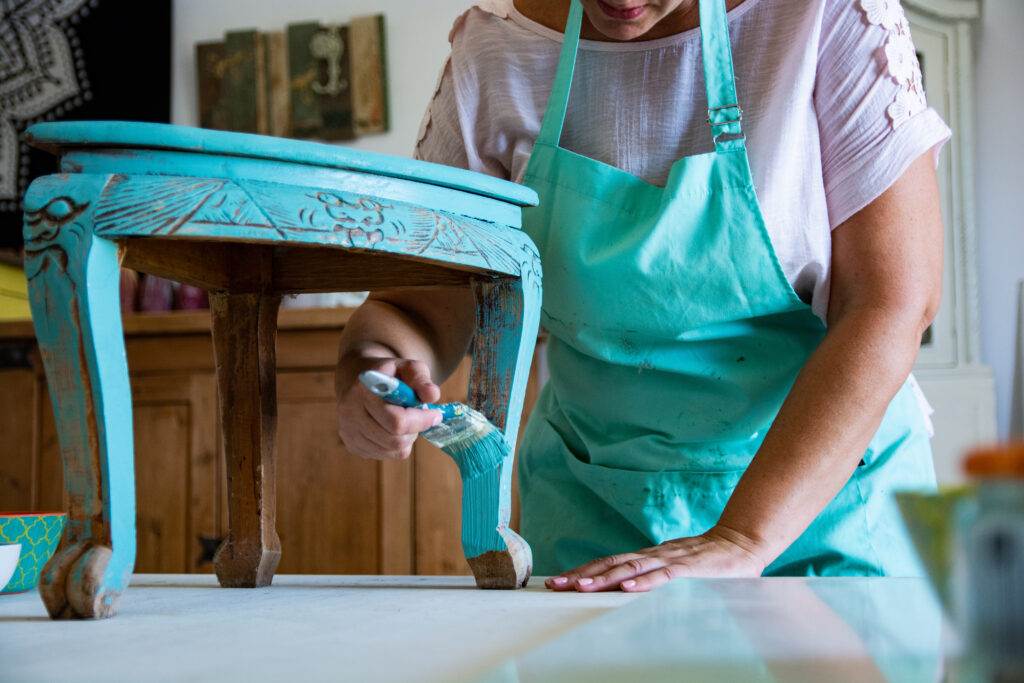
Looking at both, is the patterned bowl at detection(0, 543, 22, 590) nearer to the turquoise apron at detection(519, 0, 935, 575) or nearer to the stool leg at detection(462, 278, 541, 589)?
the stool leg at detection(462, 278, 541, 589)

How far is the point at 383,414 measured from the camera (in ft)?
2.02

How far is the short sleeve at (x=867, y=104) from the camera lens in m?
0.69

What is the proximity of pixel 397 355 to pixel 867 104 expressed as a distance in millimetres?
426

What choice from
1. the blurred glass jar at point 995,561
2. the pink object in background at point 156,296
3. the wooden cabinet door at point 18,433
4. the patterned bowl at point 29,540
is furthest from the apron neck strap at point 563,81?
the pink object in background at point 156,296

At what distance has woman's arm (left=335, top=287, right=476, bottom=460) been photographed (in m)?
0.60

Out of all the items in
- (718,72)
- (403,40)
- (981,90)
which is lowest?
(718,72)

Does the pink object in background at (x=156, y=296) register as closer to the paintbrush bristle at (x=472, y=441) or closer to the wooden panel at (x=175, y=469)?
the wooden panel at (x=175, y=469)

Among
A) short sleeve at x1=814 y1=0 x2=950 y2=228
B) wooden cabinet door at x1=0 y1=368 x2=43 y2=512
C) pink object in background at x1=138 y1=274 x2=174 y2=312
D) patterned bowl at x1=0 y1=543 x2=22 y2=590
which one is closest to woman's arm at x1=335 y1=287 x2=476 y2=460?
patterned bowl at x1=0 y1=543 x2=22 y2=590

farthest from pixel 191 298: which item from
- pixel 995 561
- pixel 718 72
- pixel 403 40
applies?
pixel 995 561

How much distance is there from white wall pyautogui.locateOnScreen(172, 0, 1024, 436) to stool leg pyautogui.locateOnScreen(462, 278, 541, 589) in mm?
1974

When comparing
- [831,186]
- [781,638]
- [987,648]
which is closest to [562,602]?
[781,638]

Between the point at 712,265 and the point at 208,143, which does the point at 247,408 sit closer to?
the point at 208,143

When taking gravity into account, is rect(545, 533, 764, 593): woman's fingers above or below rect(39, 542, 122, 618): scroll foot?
below

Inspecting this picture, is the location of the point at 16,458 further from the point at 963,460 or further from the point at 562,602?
the point at 963,460
